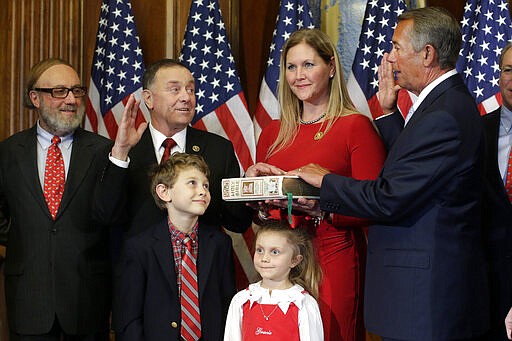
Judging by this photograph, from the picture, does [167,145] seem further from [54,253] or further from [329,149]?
[329,149]

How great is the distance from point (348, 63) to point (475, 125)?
2.70 metres

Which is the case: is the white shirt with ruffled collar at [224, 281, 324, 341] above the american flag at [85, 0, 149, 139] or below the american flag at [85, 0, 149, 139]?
below

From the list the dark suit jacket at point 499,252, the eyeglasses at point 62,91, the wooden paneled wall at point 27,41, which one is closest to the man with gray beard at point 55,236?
the eyeglasses at point 62,91

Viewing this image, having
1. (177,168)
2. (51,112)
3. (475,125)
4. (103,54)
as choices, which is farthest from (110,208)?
(103,54)

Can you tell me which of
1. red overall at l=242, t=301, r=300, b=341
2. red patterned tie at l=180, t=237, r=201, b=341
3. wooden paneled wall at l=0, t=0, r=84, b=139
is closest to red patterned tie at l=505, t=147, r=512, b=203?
red overall at l=242, t=301, r=300, b=341

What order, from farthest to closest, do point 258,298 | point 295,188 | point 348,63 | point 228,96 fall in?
point 348,63 < point 228,96 < point 258,298 < point 295,188

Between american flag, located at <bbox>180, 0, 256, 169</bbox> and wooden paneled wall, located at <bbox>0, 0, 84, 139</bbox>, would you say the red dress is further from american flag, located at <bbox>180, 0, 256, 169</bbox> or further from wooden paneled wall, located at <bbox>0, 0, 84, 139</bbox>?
wooden paneled wall, located at <bbox>0, 0, 84, 139</bbox>

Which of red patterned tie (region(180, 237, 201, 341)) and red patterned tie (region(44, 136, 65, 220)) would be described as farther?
red patterned tie (region(44, 136, 65, 220))

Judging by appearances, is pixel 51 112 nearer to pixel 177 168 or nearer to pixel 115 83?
pixel 177 168

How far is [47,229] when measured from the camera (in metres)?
3.80

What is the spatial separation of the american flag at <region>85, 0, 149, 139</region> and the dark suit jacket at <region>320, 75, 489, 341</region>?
2589mm

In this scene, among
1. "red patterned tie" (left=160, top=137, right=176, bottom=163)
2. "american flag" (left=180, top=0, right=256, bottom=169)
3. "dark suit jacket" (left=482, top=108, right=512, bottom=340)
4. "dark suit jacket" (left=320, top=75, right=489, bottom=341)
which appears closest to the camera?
"dark suit jacket" (left=320, top=75, right=489, bottom=341)

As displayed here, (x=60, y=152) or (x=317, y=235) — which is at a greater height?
(x=60, y=152)

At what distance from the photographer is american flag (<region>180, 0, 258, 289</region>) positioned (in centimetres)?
513
